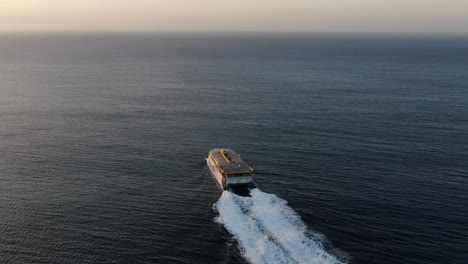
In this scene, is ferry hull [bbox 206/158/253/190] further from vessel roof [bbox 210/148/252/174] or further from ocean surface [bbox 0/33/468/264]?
ocean surface [bbox 0/33/468/264]

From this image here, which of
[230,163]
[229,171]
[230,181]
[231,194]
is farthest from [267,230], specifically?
[230,163]

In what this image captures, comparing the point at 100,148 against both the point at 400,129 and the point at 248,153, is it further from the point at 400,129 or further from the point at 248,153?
the point at 400,129

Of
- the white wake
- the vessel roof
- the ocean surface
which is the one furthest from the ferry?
the white wake

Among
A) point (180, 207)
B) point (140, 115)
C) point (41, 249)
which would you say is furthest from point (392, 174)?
point (140, 115)

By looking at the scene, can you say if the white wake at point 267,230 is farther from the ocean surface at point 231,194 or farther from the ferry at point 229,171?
the ferry at point 229,171

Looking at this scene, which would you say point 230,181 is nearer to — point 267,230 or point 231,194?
point 231,194

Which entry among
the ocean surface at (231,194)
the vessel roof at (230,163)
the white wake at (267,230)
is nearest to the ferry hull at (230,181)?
the vessel roof at (230,163)
